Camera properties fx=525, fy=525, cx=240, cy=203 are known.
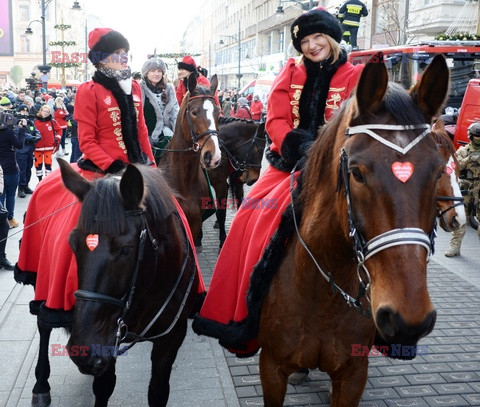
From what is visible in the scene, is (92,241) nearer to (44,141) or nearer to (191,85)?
(191,85)

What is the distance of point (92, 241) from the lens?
8.66 ft

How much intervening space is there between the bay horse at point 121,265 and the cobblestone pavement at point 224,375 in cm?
116

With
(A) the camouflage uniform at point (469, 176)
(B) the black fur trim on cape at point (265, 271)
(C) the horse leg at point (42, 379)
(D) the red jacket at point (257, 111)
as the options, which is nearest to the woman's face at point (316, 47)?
(B) the black fur trim on cape at point (265, 271)

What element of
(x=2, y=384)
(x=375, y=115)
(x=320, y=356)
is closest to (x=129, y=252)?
(x=320, y=356)

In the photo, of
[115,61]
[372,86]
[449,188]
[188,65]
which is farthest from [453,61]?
[372,86]

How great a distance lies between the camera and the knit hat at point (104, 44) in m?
4.50

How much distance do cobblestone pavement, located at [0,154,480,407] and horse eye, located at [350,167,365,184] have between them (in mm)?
2832

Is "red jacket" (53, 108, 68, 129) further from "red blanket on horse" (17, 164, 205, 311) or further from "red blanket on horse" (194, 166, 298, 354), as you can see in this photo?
"red blanket on horse" (194, 166, 298, 354)

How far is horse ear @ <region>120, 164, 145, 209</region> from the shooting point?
2.81 meters

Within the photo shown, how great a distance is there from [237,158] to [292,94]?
20.7 ft

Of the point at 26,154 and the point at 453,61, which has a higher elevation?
the point at 453,61

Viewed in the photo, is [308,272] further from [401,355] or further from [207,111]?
[207,111]

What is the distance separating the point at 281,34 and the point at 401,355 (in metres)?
61.7

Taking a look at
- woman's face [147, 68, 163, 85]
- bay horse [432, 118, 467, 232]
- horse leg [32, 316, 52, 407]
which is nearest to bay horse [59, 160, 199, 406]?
horse leg [32, 316, 52, 407]
